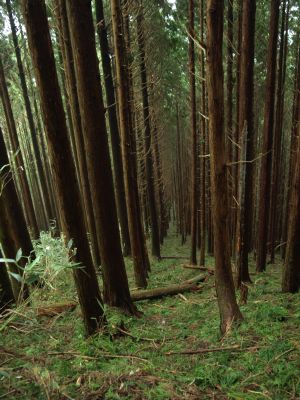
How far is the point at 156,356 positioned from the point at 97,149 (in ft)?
9.40

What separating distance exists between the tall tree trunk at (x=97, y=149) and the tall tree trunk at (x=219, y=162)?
5.06 ft

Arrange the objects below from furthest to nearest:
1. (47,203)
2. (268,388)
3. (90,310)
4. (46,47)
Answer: (47,203)
(90,310)
(46,47)
(268,388)

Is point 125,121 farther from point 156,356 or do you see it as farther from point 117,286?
point 156,356

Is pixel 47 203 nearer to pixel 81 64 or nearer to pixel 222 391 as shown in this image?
pixel 81 64

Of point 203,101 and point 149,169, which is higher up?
point 203,101

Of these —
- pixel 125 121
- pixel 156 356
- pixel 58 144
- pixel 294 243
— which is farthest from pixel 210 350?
pixel 125 121

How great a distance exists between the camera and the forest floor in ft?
7.77

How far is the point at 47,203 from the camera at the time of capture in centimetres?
1534

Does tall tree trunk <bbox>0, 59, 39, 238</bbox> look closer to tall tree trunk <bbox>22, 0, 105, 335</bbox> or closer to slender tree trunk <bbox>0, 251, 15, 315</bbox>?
slender tree trunk <bbox>0, 251, 15, 315</bbox>

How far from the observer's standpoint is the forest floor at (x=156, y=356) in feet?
7.77

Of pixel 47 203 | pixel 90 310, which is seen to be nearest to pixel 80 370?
pixel 90 310

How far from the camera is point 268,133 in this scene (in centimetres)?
791

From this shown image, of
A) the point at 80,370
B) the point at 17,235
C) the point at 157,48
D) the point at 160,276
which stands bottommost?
the point at 160,276

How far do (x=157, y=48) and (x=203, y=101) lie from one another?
3661 mm
